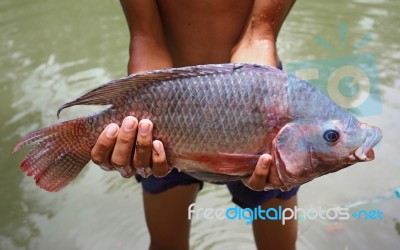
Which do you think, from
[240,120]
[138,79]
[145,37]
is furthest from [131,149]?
[145,37]

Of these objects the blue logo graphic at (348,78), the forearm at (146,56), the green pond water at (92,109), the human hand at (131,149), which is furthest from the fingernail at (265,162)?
the blue logo graphic at (348,78)

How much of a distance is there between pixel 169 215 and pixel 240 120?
2.53 feet

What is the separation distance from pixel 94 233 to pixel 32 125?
1.20m

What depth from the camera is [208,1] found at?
1692 millimetres

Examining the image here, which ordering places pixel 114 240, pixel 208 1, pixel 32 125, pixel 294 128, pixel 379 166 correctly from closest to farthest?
pixel 294 128 → pixel 208 1 → pixel 114 240 → pixel 379 166 → pixel 32 125

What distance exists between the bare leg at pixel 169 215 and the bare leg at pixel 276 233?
11.3 inches

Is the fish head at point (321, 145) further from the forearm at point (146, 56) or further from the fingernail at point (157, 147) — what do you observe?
the forearm at point (146, 56)

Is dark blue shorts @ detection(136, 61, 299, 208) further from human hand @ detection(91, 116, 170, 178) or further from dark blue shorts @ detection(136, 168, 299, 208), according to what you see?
human hand @ detection(91, 116, 170, 178)

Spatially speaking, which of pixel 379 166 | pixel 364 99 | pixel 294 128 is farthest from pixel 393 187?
pixel 294 128

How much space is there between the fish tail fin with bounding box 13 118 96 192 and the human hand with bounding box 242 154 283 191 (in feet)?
1.52

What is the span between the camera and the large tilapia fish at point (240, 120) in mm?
1228

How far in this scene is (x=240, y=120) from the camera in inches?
49.1

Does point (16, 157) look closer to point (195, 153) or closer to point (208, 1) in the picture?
point (208, 1)

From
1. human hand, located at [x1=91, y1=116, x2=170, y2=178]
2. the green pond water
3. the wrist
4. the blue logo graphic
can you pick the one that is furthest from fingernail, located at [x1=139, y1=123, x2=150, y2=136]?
the blue logo graphic
